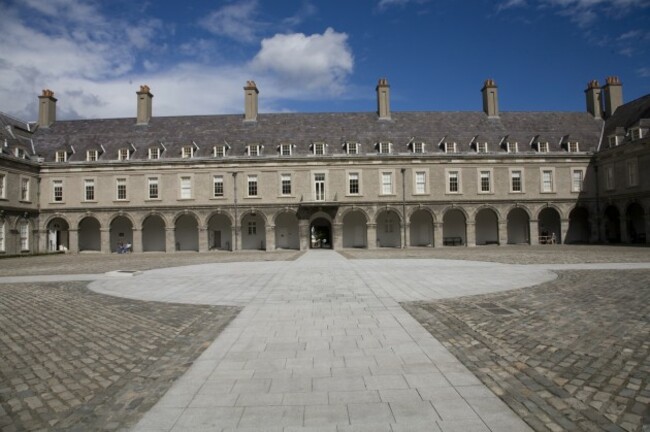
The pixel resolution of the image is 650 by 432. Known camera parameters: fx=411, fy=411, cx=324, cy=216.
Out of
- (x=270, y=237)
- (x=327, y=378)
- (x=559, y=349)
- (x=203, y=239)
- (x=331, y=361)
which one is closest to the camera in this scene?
(x=327, y=378)

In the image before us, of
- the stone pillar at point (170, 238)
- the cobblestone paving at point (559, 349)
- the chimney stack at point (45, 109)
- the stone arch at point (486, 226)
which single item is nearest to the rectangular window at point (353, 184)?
the stone arch at point (486, 226)

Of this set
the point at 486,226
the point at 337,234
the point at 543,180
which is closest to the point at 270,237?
the point at 337,234

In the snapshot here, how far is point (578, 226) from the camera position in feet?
131

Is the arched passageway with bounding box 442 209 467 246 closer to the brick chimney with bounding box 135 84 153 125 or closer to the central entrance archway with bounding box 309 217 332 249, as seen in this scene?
the central entrance archway with bounding box 309 217 332 249

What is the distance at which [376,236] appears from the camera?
126ft

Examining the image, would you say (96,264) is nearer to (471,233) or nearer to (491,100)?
(471,233)

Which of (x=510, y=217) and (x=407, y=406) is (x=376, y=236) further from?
(x=407, y=406)

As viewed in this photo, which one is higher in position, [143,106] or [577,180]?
[143,106]

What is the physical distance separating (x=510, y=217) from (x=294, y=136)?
22492 millimetres

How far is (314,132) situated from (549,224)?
2480cm

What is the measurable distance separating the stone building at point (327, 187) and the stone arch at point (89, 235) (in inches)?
4.7

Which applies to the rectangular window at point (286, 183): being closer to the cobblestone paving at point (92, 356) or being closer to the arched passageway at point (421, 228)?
the arched passageway at point (421, 228)

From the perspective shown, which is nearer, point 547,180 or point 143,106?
point 547,180

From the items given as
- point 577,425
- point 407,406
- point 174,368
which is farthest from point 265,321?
point 577,425
